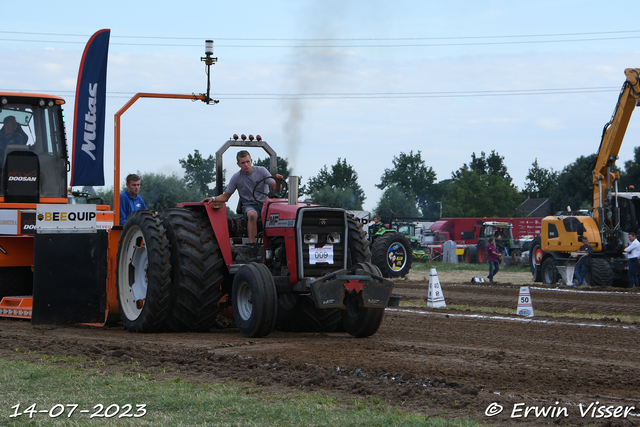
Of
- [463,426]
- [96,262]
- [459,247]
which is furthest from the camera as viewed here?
[459,247]

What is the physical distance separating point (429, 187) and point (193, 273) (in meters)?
98.7

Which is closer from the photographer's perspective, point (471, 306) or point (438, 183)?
point (471, 306)

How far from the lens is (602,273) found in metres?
20.9

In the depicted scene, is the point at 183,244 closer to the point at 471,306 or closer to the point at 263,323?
the point at 263,323

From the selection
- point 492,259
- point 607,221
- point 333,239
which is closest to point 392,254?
point 492,259

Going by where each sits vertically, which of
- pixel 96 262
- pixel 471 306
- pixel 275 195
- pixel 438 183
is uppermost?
pixel 438 183

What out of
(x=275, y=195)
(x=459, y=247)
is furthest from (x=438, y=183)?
(x=275, y=195)

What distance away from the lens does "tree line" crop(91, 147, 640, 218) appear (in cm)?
4800

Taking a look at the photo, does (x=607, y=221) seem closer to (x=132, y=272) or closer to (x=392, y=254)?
(x=392, y=254)

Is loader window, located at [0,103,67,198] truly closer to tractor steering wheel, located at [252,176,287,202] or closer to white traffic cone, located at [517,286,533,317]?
tractor steering wheel, located at [252,176,287,202]

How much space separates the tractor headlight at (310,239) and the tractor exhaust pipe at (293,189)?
Answer: 47 cm

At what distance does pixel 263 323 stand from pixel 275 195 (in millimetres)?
1849

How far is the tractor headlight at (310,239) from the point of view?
8.52m

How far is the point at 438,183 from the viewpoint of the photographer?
107 meters
